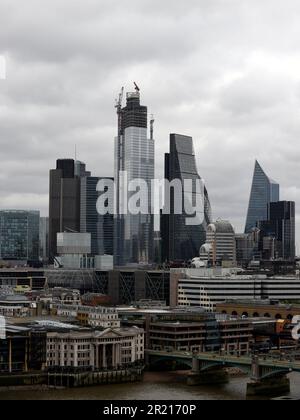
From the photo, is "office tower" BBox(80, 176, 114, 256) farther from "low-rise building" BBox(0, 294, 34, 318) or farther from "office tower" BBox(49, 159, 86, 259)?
"low-rise building" BBox(0, 294, 34, 318)

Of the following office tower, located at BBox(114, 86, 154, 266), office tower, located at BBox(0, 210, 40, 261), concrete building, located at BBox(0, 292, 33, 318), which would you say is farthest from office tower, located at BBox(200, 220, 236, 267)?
office tower, located at BBox(0, 210, 40, 261)

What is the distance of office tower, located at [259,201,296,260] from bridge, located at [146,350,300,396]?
86.6 m

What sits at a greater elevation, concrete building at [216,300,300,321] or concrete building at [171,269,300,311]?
concrete building at [171,269,300,311]

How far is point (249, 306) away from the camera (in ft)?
167

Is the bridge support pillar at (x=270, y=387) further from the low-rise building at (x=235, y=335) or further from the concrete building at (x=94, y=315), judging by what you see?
the concrete building at (x=94, y=315)

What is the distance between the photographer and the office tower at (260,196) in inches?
5453

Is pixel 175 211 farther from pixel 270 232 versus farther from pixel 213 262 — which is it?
pixel 270 232

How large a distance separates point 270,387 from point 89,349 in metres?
7.51

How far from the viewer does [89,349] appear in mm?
33219

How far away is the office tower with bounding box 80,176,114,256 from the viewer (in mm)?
109938

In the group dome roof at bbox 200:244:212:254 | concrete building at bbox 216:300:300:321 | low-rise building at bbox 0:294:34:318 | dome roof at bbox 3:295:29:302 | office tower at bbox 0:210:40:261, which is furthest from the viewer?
office tower at bbox 0:210:40:261

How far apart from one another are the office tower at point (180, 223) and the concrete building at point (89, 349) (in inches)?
2213

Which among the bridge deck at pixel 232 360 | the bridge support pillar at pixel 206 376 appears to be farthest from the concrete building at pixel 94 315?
the bridge support pillar at pixel 206 376
